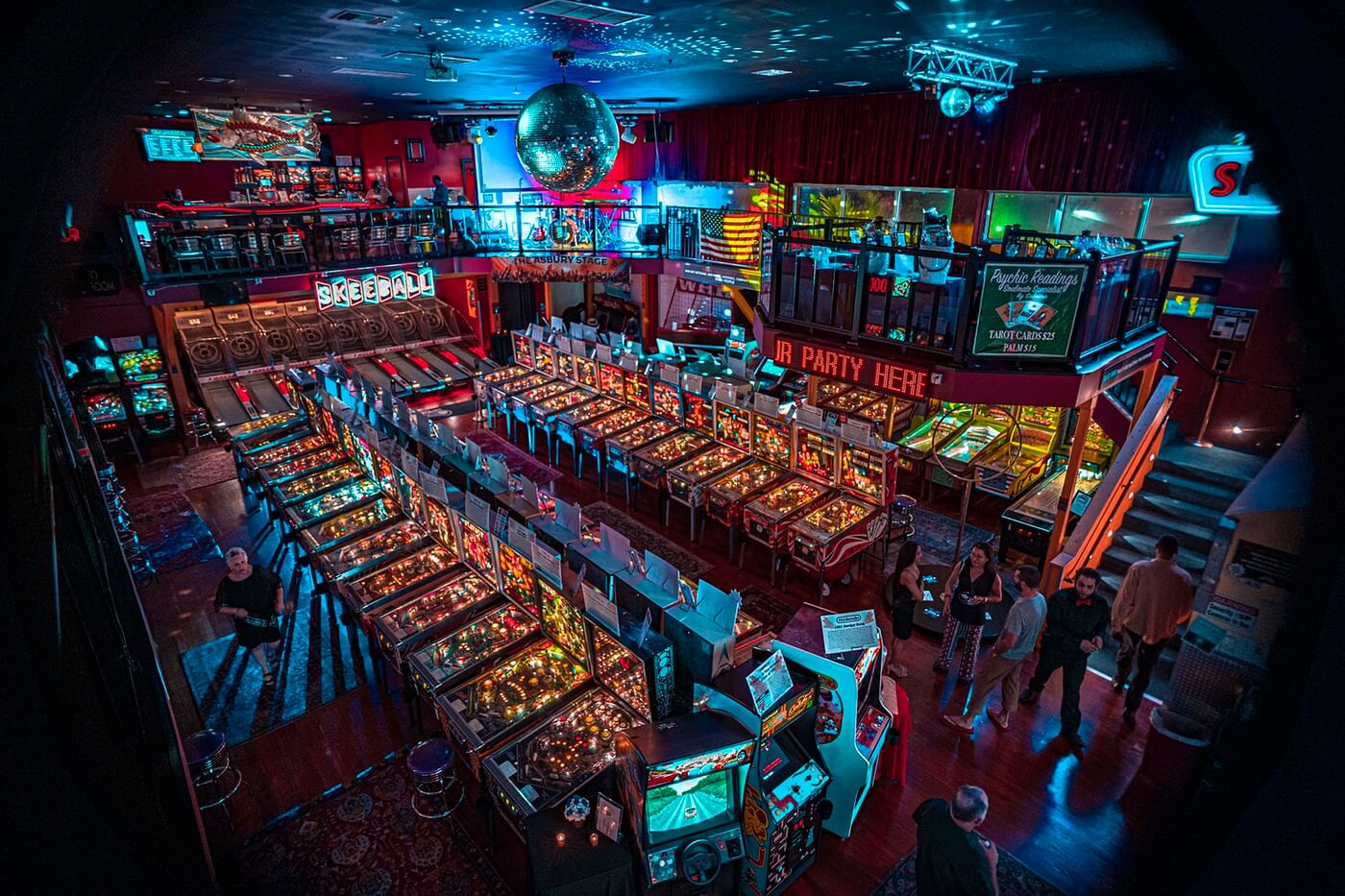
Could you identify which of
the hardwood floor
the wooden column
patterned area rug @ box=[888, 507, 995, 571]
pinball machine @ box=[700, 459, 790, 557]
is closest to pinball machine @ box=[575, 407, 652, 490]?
pinball machine @ box=[700, 459, 790, 557]

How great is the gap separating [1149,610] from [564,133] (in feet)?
19.2

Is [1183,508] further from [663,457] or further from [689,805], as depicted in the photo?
[689,805]

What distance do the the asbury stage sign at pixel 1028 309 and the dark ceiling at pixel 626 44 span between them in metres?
1.88

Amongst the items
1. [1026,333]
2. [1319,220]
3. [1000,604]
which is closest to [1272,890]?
[1319,220]

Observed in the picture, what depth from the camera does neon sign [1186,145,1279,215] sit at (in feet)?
3.76

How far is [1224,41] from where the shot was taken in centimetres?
104

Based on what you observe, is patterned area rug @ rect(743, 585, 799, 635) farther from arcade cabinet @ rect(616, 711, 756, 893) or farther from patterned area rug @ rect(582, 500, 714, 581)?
arcade cabinet @ rect(616, 711, 756, 893)

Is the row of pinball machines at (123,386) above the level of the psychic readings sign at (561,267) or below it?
below

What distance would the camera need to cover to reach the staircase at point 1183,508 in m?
7.13

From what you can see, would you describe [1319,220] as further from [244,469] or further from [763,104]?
[763,104]

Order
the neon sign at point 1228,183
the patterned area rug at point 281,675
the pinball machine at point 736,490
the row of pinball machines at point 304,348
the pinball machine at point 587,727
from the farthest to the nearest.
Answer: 1. the row of pinball machines at point 304,348
2. the pinball machine at point 736,490
3. the patterned area rug at point 281,675
4. the pinball machine at point 587,727
5. the neon sign at point 1228,183

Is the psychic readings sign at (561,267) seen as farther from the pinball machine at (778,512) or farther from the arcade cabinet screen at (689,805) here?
the arcade cabinet screen at (689,805)

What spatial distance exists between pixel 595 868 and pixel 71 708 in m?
3.05

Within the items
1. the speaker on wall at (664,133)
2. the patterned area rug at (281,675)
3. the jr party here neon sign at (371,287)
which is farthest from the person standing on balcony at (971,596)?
the jr party here neon sign at (371,287)
